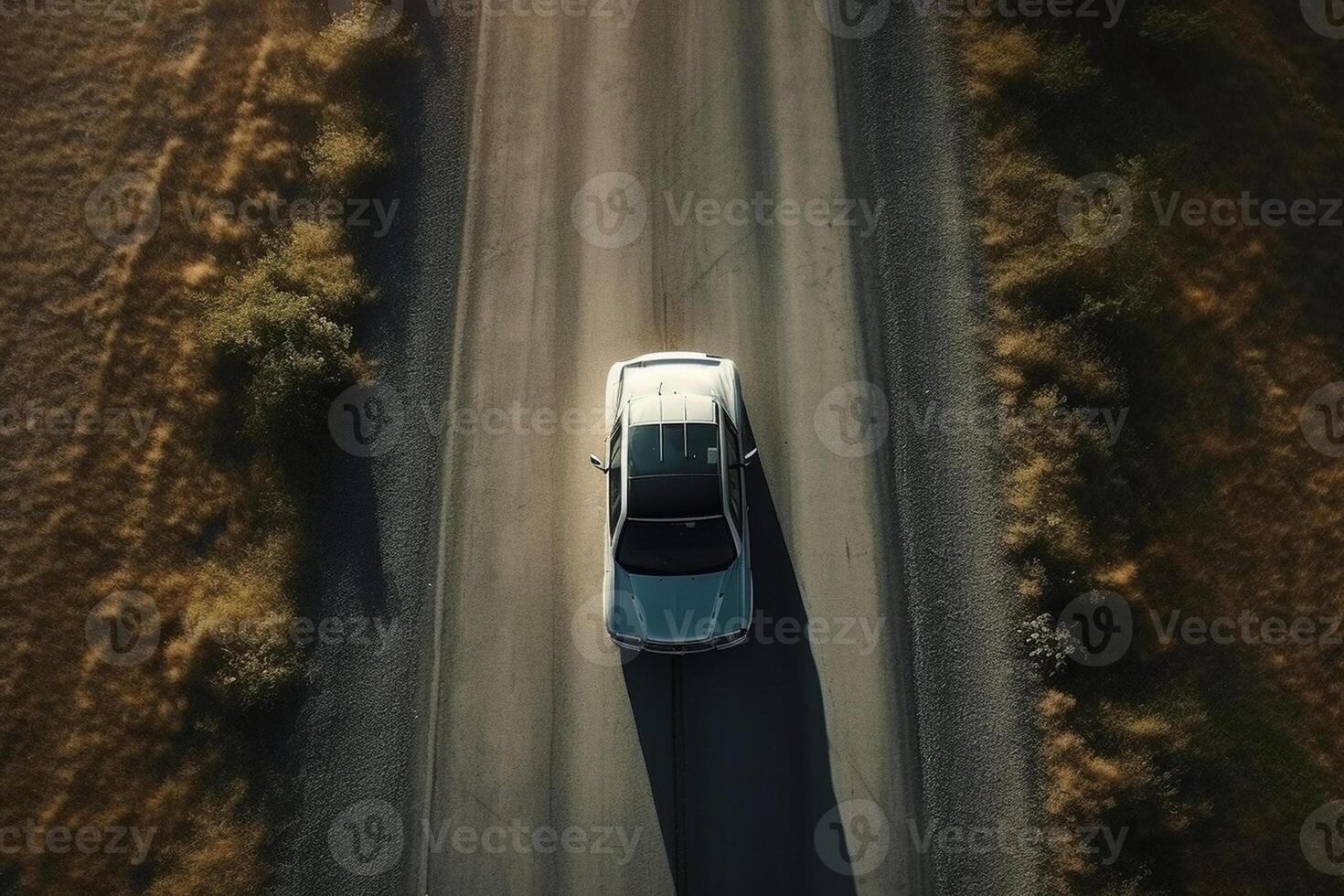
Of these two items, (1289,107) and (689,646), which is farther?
(1289,107)

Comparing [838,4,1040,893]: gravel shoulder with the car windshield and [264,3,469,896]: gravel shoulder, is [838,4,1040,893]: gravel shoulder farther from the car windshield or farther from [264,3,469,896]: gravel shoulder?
[264,3,469,896]: gravel shoulder

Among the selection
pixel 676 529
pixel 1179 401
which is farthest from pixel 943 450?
pixel 676 529

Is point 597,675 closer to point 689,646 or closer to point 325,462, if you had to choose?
point 689,646

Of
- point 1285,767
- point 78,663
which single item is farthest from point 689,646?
point 78,663

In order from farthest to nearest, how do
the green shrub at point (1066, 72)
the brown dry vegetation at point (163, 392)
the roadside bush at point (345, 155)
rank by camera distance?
1. the roadside bush at point (345, 155)
2. the green shrub at point (1066, 72)
3. the brown dry vegetation at point (163, 392)

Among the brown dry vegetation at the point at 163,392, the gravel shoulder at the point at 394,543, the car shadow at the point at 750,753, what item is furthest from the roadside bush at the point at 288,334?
the car shadow at the point at 750,753

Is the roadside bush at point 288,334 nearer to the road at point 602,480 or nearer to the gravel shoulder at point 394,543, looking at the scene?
the gravel shoulder at point 394,543
